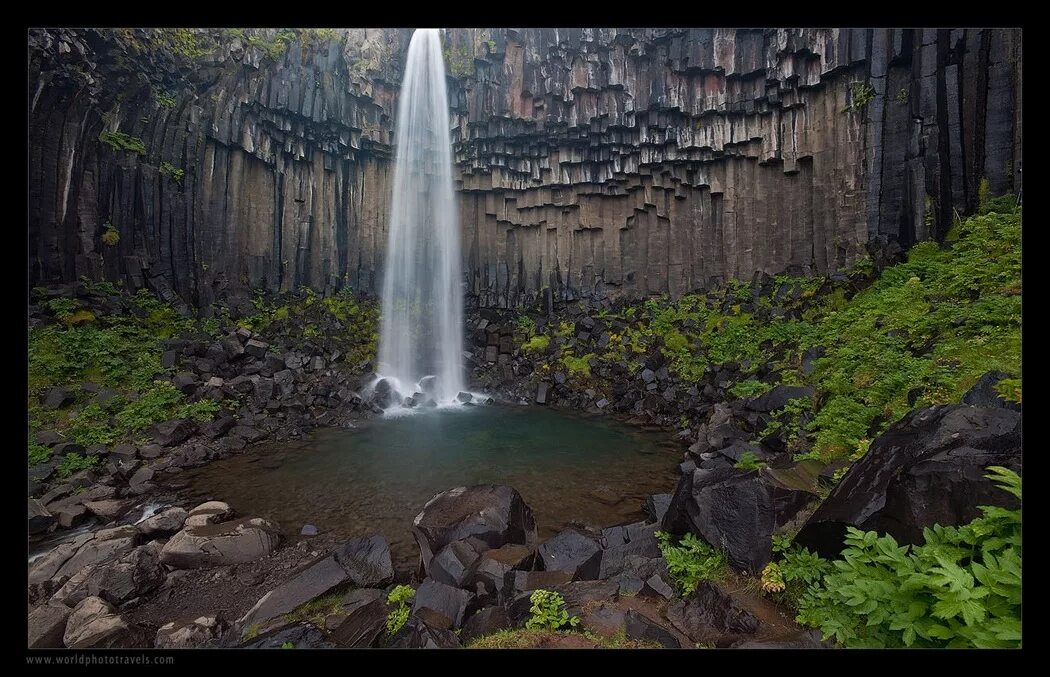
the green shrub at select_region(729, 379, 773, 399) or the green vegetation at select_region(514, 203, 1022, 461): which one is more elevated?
the green vegetation at select_region(514, 203, 1022, 461)

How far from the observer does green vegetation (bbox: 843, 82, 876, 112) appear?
13422mm

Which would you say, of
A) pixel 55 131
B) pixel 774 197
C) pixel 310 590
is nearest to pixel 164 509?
pixel 310 590

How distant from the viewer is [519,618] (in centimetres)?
347

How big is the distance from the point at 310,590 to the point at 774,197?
19.8 metres

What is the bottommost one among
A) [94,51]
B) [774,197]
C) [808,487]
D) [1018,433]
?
[808,487]

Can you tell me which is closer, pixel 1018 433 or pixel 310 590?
pixel 1018 433

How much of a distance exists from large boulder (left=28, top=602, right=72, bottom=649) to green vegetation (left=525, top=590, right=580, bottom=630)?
4.78m

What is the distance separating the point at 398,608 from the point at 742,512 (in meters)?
3.61

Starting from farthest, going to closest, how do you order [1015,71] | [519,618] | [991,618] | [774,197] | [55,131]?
1. [774,197]
2. [55,131]
3. [1015,71]
4. [519,618]
5. [991,618]

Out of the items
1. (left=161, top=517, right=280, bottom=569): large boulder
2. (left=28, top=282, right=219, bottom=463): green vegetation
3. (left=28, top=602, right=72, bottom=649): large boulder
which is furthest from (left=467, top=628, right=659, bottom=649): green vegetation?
(left=28, top=282, right=219, bottom=463): green vegetation

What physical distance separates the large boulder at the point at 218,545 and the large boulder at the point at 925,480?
265 inches

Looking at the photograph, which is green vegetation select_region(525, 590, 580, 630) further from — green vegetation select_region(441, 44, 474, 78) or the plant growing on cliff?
green vegetation select_region(441, 44, 474, 78)

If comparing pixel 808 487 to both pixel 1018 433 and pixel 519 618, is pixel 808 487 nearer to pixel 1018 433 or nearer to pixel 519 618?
pixel 1018 433

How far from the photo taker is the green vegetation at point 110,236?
14219 mm
